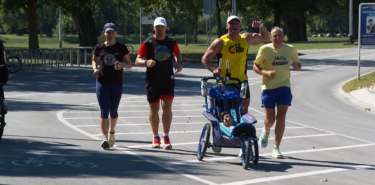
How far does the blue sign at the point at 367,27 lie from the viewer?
23516mm

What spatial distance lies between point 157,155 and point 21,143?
2346 mm

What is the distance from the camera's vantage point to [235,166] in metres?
9.02

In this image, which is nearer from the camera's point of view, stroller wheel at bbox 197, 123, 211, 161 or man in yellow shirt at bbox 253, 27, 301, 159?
stroller wheel at bbox 197, 123, 211, 161

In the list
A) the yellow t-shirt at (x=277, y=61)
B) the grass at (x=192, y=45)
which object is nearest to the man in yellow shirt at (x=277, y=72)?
the yellow t-shirt at (x=277, y=61)

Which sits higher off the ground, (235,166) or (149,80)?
(149,80)

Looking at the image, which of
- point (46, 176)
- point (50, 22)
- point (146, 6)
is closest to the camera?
point (46, 176)

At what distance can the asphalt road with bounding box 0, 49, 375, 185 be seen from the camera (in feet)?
27.1

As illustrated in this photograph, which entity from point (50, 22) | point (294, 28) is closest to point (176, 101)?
point (294, 28)

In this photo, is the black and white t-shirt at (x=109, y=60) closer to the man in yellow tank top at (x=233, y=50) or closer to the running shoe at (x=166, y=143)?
the running shoe at (x=166, y=143)

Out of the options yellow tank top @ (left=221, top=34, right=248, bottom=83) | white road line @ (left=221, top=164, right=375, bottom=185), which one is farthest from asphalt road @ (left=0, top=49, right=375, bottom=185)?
yellow tank top @ (left=221, top=34, right=248, bottom=83)

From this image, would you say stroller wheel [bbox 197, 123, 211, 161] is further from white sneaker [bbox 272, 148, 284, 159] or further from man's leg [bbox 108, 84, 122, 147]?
man's leg [bbox 108, 84, 122, 147]

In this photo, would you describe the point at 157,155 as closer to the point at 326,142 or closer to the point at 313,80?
the point at 326,142

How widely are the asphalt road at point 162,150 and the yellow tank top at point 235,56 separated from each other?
3.99 ft

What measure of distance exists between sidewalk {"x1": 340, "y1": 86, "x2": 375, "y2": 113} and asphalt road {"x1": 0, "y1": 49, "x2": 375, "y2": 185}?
255 mm
